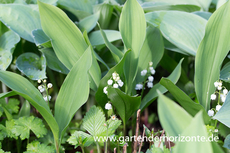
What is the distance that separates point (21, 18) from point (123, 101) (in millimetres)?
619

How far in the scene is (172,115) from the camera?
1.40ft

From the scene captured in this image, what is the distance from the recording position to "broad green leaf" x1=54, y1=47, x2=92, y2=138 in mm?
702

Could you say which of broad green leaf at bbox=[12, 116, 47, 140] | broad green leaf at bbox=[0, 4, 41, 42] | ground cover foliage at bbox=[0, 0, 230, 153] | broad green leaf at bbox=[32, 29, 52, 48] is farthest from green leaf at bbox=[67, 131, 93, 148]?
broad green leaf at bbox=[0, 4, 41, 42]

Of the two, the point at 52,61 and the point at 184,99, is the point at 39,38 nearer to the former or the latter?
the point at 52,61

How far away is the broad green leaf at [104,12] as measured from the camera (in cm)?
113

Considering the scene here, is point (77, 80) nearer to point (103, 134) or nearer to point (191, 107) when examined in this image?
point (103, 134)

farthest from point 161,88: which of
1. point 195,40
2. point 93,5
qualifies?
point 93,5

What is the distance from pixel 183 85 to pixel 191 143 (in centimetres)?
88

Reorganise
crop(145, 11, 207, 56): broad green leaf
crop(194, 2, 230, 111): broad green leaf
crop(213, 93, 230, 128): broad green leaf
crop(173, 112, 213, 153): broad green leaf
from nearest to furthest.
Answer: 1. crop(173, 112, 213, 153): broad green leaf
2. crop(213, 93, 230, 128): broad green leaf
3. crop(194, 2, 230, 111): broad green leaf
4. crop(145, 11, 207, 56): broad green leaf

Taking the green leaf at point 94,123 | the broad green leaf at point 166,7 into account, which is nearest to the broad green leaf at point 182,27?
the broad green leaf at point 166,7

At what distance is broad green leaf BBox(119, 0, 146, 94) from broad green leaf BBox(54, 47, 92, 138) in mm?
225

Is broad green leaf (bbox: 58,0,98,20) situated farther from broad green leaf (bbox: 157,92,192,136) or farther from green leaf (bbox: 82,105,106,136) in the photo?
broad green leaf (bbox: 157,92,192,136)

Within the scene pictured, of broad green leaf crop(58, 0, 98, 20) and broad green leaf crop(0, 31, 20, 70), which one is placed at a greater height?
broad green leaf crop(58, 0, 98, 20)

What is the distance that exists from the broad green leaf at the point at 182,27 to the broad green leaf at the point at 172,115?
58 cm
